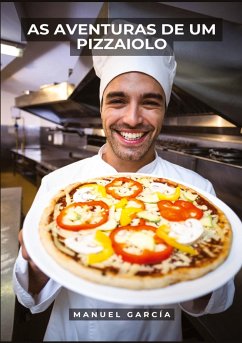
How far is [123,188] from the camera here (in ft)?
3.34

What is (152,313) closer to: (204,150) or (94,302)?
(94,302)

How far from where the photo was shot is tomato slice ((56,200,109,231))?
77 centimetres

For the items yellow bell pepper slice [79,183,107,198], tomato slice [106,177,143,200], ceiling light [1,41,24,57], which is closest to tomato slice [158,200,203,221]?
tomato slice [106,177,143,200]

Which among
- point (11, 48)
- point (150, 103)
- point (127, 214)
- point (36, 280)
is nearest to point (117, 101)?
point (150, 103)

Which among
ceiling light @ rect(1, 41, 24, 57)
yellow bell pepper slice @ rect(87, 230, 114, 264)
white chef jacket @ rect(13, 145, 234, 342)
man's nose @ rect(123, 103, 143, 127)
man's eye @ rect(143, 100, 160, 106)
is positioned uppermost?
ceiling light @ rect(1, 41, 24, 57)

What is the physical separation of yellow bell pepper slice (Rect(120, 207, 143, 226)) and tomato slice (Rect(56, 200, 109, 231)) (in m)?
0.06

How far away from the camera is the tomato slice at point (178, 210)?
84cm

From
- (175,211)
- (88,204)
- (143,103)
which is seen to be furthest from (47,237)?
(143,103)

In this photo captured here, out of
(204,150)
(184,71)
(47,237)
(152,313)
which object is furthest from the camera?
(204,150)

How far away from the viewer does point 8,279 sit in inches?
54.1

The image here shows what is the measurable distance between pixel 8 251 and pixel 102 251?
4.17 ft

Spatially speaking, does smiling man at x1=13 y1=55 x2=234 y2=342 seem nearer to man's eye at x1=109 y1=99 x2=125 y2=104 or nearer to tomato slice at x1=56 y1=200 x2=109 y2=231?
man's eye at x1=109 y1=99 x2=125 y2=104

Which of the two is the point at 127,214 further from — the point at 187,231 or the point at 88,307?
the point at 88,307

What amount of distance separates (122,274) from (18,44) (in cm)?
324
